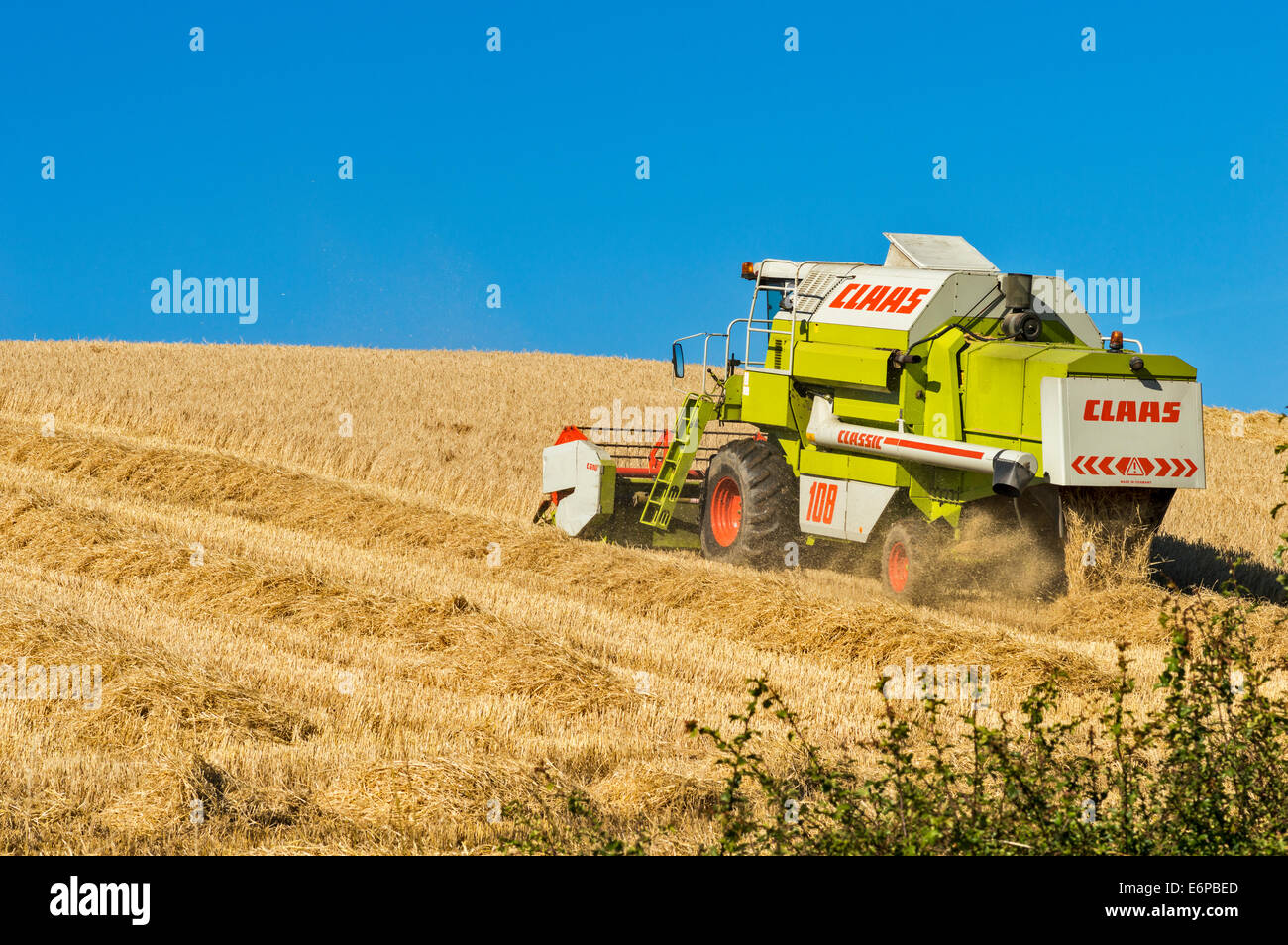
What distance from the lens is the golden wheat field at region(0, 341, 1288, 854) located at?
509 cm

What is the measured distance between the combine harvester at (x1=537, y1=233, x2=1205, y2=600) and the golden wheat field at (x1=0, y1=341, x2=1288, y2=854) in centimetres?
60

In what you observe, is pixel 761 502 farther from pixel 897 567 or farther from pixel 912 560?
pixel 912 560

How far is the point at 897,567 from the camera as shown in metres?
10.8

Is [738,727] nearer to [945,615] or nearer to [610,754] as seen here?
[610,754]

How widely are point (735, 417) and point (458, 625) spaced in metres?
5.08

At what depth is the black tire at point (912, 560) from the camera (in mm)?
10359

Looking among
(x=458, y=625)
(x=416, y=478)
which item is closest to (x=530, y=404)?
(x=416, y=478)

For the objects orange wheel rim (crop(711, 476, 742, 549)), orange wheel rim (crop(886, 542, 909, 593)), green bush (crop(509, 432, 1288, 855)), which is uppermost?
orange wheel rim (crop(711, 476, 742, 549))

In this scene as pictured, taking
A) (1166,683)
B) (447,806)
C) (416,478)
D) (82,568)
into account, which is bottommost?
(447,806)

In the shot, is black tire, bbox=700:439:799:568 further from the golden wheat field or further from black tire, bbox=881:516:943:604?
black tire, bbox=881:516:943:604

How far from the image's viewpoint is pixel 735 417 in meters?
12.8

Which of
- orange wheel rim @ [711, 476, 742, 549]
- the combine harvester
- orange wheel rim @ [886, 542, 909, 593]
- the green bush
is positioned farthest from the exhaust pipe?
the green bush

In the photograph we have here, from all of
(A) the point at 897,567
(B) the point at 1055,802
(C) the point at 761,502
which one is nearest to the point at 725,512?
(C) the point at 761,502
